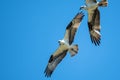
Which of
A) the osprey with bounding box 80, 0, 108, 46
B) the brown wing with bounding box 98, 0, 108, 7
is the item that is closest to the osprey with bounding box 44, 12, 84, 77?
the osprey with bounding box 80, 0, 108, 46

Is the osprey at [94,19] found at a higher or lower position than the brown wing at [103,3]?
higher

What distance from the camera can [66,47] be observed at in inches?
753

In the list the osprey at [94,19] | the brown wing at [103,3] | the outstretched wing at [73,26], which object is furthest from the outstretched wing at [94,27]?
the brown wing at [103,3]

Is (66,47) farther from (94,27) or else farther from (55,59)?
(94,27)

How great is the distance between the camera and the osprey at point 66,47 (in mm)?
18820

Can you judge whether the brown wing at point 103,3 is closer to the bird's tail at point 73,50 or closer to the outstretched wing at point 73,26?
the outstretched wing at point 73,26

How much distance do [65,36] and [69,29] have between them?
49cm

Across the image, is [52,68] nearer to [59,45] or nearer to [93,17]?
[59,45]

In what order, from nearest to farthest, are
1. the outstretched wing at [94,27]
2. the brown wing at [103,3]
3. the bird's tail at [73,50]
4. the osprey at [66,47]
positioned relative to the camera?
1. the brown wing at [103,3]
2. the bird's tail at [73,50]
3. the outstretched wing at [94,27]
4. the osprey at [66,47]

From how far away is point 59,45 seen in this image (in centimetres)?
1961

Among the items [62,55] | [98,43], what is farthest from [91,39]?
[62,55]

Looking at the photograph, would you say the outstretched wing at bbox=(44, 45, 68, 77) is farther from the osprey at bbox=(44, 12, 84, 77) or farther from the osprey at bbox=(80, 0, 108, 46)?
the osprey at bbox=(80, 0, 108, 46)

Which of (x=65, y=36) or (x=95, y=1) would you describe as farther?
(x=65, y=36)

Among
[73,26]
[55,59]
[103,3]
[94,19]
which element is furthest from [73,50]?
[103,3]
